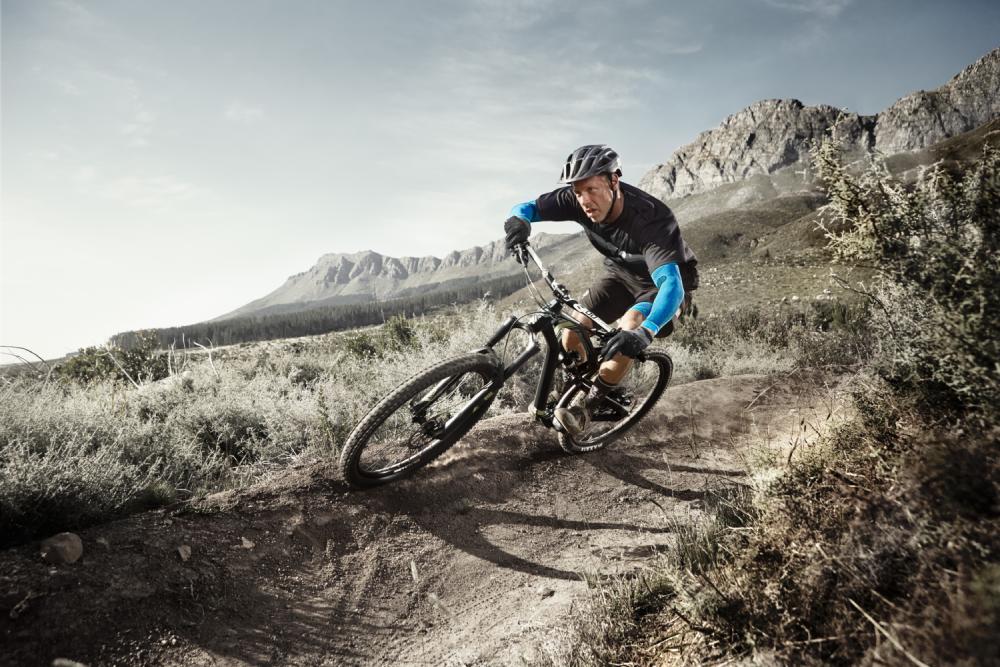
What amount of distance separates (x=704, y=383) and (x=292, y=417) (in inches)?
258

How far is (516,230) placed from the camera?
15.3 feet

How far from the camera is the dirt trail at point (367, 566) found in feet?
8.98

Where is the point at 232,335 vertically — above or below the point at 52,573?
above

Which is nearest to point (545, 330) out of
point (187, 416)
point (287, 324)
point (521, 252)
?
point (521, 252)

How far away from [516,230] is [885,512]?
3.60 m

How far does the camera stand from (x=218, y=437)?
529 centimetres

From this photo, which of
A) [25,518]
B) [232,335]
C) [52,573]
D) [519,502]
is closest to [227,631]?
[52,573]

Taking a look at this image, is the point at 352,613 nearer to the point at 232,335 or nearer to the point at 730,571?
the point at 730,571

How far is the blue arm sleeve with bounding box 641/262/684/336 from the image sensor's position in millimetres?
4020

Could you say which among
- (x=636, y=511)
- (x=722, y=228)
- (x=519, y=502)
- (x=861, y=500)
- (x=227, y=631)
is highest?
(x=722, y=228)

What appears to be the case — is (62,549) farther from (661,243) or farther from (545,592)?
(661,243)

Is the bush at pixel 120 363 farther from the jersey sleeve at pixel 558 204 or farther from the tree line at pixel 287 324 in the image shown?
the tree line at pixel 287 324

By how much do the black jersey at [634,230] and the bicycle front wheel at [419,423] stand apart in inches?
73.8

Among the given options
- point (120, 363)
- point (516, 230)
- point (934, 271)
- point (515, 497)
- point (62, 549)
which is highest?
point (516, 230)
